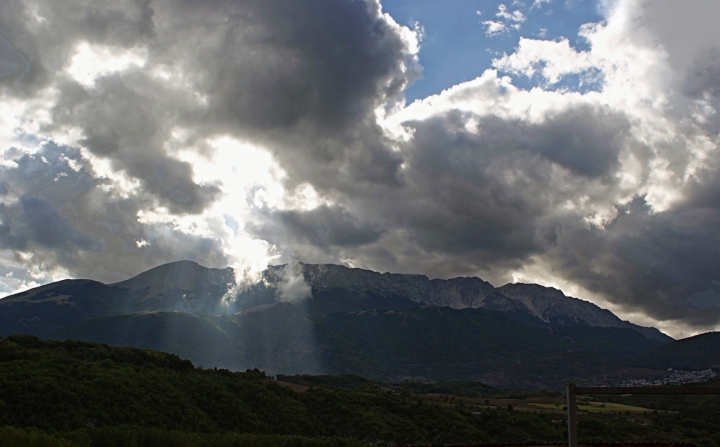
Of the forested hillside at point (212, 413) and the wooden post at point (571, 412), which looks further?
the forested hillside at point (212, 413)

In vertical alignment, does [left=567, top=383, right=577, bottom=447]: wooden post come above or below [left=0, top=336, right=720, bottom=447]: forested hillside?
above

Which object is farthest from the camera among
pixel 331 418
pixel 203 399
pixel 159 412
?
pixel 331 418

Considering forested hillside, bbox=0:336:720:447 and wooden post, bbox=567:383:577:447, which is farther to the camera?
forested hillside, bbox=0:336:720:447

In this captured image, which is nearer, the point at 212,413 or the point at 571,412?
the point at 571,412

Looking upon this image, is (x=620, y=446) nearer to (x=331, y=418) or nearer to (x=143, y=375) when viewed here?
(x=331, y=418)

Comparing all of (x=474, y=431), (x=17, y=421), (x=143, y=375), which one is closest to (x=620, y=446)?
(x=474, y=431)

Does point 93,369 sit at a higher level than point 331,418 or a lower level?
higher

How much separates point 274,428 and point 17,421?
26996 mm

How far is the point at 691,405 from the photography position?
110125mm

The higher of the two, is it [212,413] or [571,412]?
[571,412]

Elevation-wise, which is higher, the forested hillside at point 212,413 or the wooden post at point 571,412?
the wooden post at point 571,412

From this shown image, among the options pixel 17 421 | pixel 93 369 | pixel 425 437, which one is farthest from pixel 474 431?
pixel 17 421

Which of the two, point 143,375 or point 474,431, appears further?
point 474,431

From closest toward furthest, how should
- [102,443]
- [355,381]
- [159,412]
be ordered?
[102,443]
[159,412]
[355,381]
